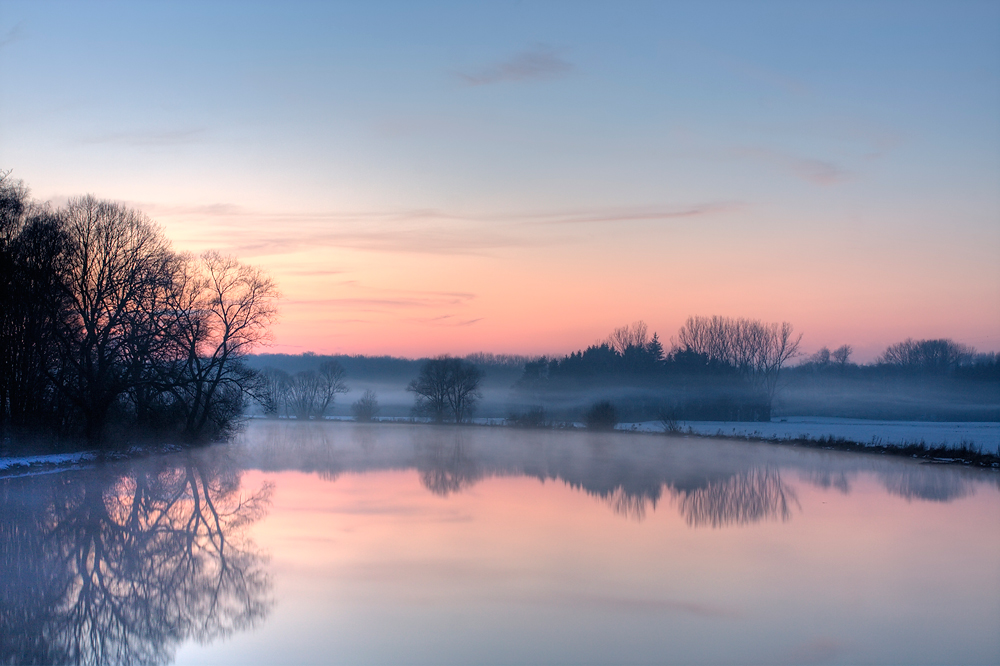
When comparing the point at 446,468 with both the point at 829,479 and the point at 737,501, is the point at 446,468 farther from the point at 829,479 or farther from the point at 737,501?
the point at 829,479

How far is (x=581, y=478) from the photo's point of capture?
20.4 m

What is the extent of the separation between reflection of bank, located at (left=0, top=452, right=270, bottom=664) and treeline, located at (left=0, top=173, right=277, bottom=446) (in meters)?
7.02

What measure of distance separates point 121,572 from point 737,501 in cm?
1231

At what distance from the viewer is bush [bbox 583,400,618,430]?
47.9m

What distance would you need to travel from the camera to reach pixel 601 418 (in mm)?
48094

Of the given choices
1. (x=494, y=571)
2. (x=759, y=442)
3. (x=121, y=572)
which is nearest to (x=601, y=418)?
(x=759, y=442)

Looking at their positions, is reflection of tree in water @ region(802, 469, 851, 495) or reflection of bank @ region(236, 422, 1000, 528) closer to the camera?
reflection of bank @ region(236, 422, 1000, 528)

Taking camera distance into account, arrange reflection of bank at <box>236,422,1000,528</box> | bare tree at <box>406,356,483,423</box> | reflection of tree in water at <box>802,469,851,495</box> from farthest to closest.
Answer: bare tree at <box>406,356,483,423</box> → reflection of tree in water at <box>802,469,851,495</box> → reflection of bank at <box>236,422,1000,528</box>

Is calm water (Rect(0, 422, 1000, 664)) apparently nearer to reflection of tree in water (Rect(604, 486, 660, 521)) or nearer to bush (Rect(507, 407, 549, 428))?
reflection of tree in water (Rect(604, 486, 660, 521))

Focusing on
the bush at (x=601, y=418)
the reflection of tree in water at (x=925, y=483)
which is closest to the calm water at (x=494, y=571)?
the reflection of tree in water at (x=925, y=483)

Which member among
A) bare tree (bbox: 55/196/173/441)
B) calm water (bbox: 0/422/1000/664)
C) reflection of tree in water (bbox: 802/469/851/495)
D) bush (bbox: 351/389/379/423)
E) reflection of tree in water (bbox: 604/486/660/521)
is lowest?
bush (bbox: 351/389/379/423)

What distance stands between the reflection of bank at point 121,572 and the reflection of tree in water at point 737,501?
26.9ft

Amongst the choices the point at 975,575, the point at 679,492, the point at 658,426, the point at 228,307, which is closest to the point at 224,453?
the point at 228,307

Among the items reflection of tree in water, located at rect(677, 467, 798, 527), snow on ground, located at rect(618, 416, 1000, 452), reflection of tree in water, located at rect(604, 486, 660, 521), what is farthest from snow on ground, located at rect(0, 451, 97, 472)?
snow on ground, located at rect(618, 416, 1000, 452)
